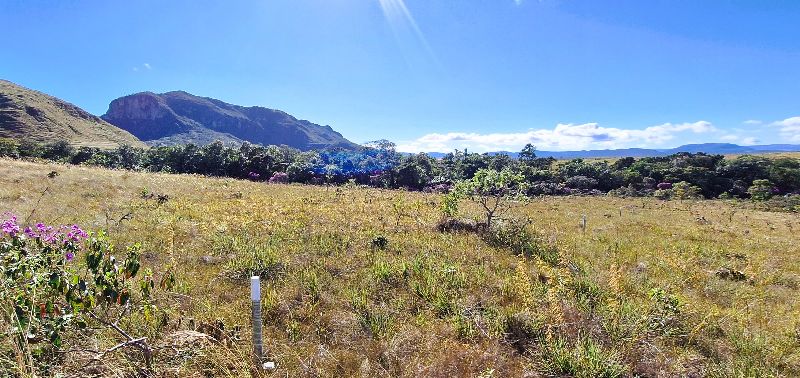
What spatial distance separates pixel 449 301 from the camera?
683 cm

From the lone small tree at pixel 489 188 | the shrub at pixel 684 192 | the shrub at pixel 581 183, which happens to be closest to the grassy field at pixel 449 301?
the lone small tree at pixel 489 188

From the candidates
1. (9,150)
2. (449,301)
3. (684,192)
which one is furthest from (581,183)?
(9,150)

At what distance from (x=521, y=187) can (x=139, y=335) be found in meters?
12.5

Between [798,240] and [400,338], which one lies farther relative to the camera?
[798,240]

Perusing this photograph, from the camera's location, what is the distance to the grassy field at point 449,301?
16.6ft

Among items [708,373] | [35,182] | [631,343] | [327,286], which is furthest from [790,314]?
[35,182]

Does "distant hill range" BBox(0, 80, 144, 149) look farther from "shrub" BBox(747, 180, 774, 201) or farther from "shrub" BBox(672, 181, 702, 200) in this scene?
"shrub" BBox(747, 180, 774, 201)

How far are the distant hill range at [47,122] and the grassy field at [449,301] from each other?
435ft

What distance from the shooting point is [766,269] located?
10.4 meters

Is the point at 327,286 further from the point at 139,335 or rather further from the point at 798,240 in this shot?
the point at 798,240

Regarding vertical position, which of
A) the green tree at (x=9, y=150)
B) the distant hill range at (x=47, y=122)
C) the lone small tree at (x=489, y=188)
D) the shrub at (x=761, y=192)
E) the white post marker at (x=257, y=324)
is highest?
the distant hill range at (x=47, y=122)

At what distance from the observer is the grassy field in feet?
16.6

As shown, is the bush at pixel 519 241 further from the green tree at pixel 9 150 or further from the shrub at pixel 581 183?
the green tree at pixel 9 150

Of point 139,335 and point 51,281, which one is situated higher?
point 51,281
